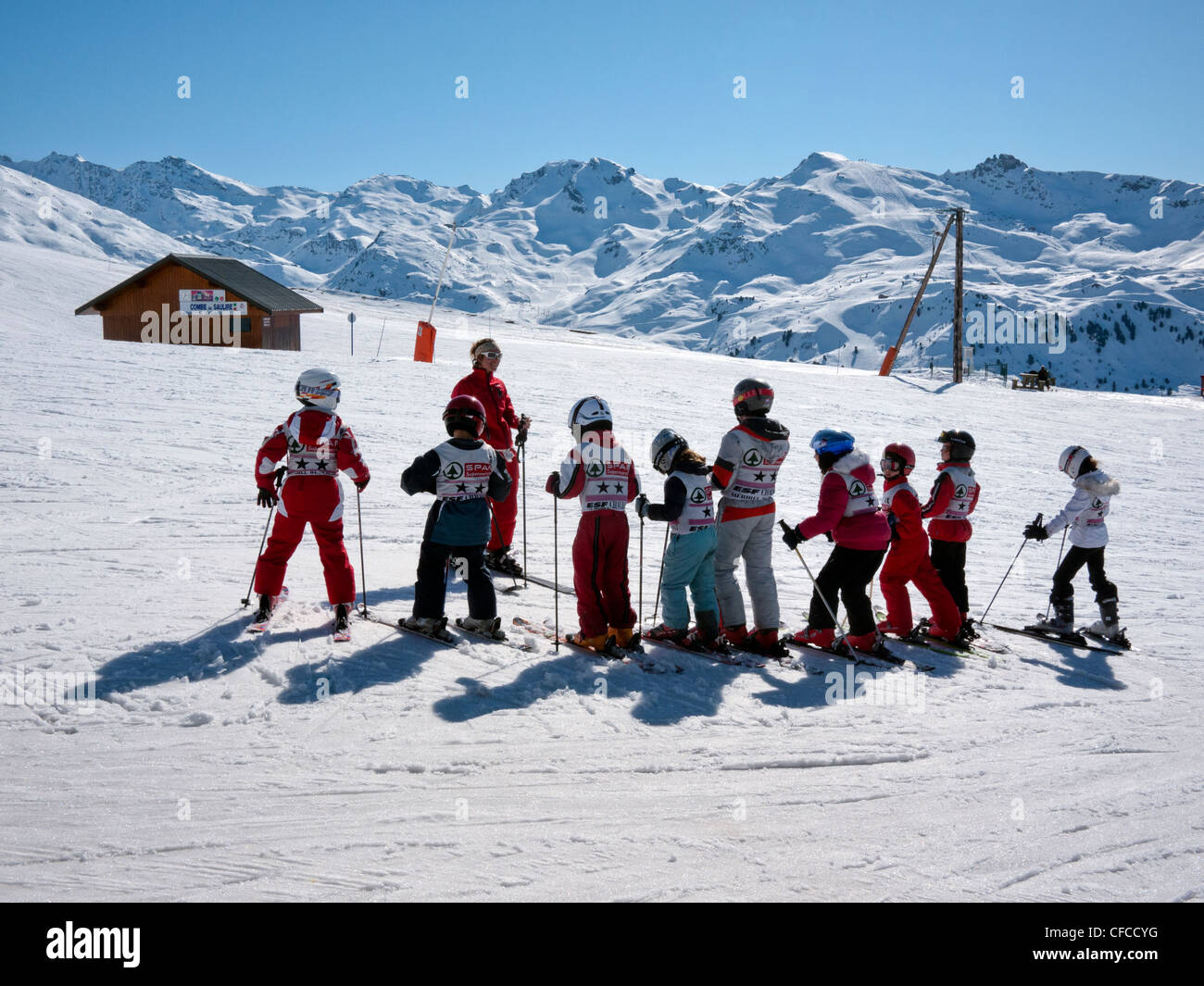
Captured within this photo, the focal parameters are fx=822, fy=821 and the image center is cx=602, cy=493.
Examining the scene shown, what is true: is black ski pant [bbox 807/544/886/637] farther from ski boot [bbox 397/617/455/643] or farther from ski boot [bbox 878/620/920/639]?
ski boot [bbox 397/617/455/643]

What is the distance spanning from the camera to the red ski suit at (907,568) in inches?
267

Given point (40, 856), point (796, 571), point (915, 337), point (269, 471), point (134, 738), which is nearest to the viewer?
point (40, 856)

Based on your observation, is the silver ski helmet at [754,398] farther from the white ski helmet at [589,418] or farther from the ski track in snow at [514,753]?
the ski track in snow at [514,753]

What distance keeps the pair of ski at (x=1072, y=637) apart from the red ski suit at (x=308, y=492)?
5.97 meters

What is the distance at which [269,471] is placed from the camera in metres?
5.78

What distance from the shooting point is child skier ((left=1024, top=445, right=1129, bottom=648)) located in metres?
7.44

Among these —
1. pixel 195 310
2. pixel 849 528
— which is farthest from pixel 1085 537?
pixel 195 310

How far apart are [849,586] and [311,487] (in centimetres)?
410

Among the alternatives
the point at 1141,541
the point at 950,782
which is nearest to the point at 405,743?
the point at 950,782

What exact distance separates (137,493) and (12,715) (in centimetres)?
609

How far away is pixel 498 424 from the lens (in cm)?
761

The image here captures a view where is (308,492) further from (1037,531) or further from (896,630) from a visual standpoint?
(1037,531)

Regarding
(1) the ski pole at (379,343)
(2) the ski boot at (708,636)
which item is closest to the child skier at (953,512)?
(2) the ski boot at (708,636)

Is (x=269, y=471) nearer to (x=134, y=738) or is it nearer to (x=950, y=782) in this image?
(x=134, y=738)
